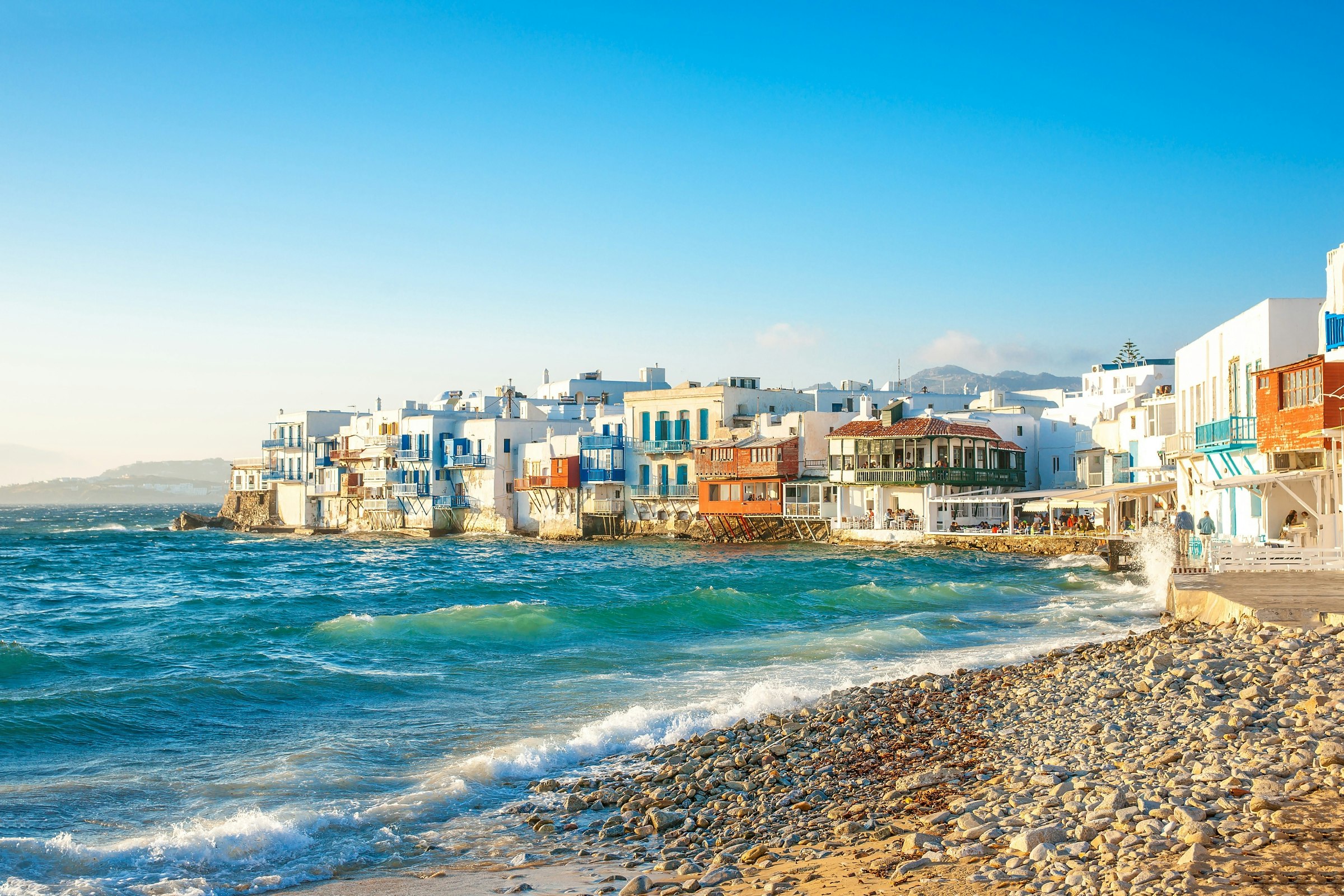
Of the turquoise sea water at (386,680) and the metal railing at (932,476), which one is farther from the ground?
the metal railing at (932,476)

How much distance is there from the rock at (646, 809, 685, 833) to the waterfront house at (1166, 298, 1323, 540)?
18.5 meters

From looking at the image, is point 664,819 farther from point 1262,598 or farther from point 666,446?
point 666,446

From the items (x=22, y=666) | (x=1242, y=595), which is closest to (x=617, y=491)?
(x=22, y=666)

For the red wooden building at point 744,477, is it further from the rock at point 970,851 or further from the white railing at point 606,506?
the rock at point 970,851

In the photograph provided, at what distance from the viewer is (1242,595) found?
622 inches

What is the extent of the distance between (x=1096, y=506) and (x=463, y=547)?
113 feet

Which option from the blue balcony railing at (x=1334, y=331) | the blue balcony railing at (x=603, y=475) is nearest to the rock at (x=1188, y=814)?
the blue balcony railing at (x=1334, y=331)

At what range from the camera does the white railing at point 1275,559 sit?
1867 cm

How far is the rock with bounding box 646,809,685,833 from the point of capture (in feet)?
33.1

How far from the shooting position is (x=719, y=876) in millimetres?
8250

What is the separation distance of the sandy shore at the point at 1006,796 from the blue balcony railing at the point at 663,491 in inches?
1923

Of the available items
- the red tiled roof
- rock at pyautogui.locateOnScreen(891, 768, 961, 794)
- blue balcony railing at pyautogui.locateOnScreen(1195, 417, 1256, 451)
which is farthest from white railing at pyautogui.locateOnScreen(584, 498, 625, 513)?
rock at pyautogui.locateOnScreen(891, 768, 961, 794)

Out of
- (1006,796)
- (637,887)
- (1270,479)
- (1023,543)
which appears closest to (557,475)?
(1023,543)

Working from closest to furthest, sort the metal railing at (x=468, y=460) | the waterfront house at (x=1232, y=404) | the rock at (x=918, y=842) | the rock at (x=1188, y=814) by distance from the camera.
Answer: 1. the rock at (x=1188, y=814)
2. the rock at (x=918, y=842)
3. the waterfront house at (x=1232, y=404)
4. the metal railing at (x=468, y=460)
